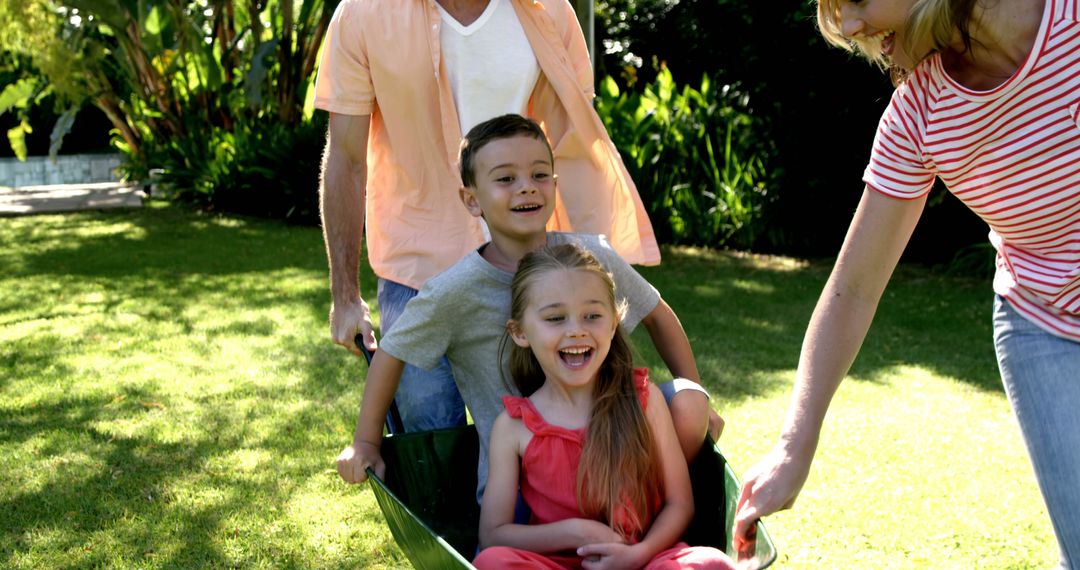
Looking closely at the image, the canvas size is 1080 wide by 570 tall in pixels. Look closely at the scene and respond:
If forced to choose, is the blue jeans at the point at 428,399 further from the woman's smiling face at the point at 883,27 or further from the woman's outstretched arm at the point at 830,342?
the woman's smiling face at the point at 883,27

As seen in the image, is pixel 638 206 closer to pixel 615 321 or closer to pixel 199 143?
pixel 615 321

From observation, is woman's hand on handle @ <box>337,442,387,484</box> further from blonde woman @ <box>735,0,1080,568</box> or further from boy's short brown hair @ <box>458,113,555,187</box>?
blonde woman @ <box>735,0,1080,568</box>

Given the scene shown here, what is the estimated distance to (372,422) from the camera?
276cm

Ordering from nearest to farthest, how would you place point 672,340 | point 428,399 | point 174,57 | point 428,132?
1. point 672,340
2. point 428,399
3. point 428,132
4. point 174,57

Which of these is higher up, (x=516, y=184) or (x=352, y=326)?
(x=516, y=184)

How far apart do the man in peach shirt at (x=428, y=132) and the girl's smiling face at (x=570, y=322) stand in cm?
60

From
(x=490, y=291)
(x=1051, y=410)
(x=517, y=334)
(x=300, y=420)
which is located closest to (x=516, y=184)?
(x=490, y=291)

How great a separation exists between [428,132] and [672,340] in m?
0.90

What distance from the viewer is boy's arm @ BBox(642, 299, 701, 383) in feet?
9.54

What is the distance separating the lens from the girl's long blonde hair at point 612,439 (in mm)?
2484

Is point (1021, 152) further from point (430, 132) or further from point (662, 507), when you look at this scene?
point (430, 132)

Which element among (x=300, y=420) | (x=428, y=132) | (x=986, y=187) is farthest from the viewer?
(x=300, y=420)

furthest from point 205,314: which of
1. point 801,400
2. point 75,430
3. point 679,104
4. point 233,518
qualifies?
point 801,400

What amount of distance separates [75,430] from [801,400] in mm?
3974
